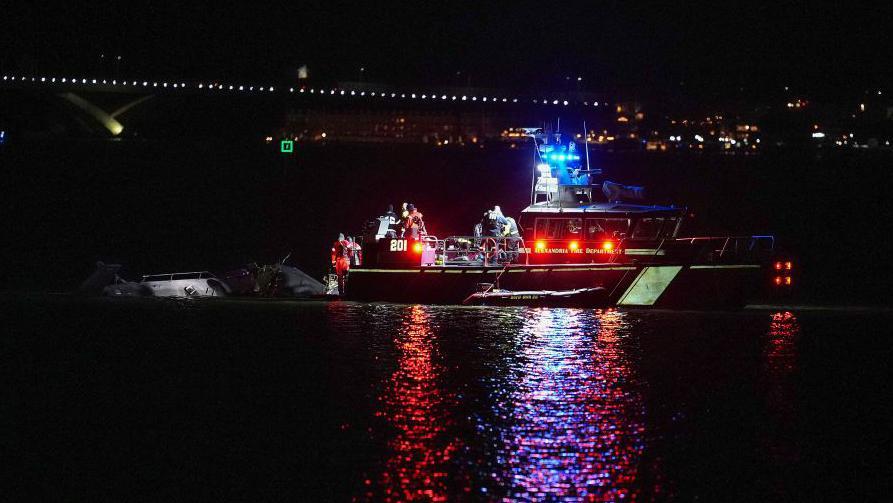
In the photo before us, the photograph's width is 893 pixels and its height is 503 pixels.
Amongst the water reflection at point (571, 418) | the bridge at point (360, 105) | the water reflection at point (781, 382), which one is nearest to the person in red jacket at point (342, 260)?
the water reflection at point (571, 418)

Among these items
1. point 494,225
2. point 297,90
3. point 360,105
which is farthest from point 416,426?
point 360,105

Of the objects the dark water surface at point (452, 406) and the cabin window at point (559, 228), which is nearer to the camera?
the dark water surface at point (452, 406)

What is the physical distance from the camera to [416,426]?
47.2 feet

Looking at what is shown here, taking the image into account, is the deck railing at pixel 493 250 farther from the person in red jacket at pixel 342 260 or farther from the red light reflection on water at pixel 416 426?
the red light reflection on water at pixel 416 426

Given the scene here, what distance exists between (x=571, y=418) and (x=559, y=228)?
10822 mm

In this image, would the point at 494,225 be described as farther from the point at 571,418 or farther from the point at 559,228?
the point at 571,418

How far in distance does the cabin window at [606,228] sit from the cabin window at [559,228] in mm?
232

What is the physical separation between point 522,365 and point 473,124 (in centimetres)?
16815

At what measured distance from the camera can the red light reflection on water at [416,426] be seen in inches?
469

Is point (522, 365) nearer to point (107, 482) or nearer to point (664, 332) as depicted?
point (664, 332)

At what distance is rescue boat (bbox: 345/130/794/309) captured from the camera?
23.8 m

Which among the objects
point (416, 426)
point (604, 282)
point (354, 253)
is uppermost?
point (354, 253)

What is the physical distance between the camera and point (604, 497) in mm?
11602

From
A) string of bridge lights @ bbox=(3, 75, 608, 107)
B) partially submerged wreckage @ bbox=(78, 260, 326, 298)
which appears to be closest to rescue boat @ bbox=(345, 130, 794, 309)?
partially submerged wreckage @ bbox=(78, 260, 326, 298)
